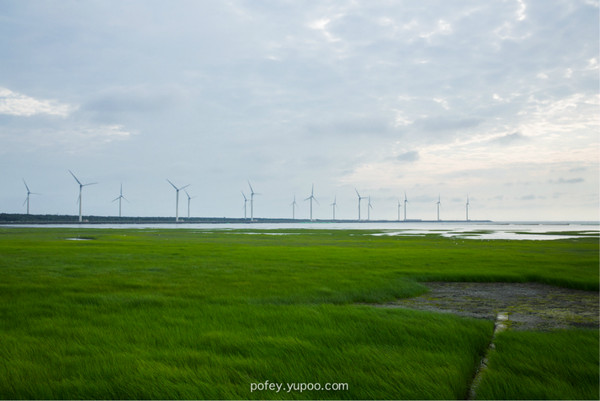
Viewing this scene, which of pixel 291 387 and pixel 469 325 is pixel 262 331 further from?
pixel 469 325

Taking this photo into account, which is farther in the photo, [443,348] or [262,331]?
[262,331]

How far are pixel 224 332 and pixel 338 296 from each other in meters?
5.87

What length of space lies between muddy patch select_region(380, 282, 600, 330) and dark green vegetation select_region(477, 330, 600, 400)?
1.46 m

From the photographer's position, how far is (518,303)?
14.2 meters

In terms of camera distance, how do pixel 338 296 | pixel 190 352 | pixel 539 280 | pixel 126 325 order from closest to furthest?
1. pixel 190 352
2. pixel 126 325
3. pixel 338 296
4. pixel 539 280

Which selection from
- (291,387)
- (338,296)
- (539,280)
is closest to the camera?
(291,387)

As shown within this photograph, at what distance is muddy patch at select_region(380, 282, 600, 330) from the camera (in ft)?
37.4

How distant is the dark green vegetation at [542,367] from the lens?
6543mm

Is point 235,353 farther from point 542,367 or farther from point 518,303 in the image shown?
point 518,303

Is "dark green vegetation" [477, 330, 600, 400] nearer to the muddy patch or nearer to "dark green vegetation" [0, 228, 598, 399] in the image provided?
"dark green vegetation" [0, 228, 598, 399]

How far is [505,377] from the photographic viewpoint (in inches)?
277

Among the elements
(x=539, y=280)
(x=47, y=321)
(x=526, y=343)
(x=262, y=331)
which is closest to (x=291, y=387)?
(x=262, y=331)

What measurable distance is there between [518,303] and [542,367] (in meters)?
7.29

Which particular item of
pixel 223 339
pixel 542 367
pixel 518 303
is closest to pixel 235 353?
pixel 223 339
